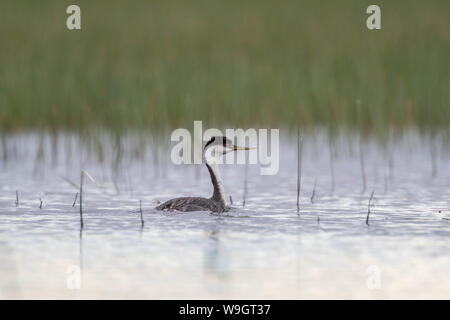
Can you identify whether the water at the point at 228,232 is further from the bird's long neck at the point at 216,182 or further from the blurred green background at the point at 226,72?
the blurred green background at the point at 226,72

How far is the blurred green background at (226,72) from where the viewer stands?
1460cm

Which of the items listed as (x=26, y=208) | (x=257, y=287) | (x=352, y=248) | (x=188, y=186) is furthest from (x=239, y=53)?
(x=257, y=287)

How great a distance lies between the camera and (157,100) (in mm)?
14805

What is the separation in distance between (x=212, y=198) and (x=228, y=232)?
1.77 metres

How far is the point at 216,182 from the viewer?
1037cm

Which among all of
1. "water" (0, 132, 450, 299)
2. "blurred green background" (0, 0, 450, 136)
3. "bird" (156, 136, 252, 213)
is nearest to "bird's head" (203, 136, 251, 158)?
"bird" (156, 136, 252, 213)

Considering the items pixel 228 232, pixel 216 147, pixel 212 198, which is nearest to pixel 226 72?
pixel 216 147

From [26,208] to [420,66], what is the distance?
329 inches

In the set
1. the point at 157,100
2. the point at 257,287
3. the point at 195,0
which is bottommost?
the point at 257,287

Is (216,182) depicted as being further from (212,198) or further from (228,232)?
(228,232)

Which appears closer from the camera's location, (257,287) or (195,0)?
(257,287)

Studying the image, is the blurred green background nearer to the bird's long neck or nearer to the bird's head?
the bird's head

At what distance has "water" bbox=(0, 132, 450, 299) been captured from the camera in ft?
21.5

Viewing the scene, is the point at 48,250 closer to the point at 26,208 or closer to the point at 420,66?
the point at 26,208
